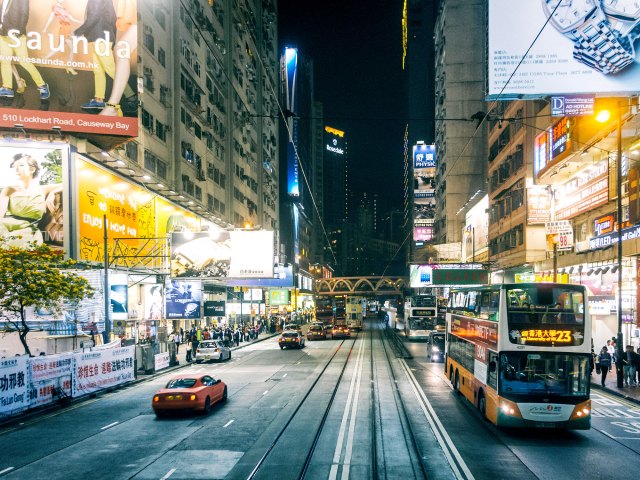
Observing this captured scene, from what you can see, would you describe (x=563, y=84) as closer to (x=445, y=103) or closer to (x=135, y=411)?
(x=135, y=411)

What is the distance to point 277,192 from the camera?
359 ft

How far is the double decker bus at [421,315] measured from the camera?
58094mm

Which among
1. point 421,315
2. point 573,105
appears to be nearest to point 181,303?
point 573,105

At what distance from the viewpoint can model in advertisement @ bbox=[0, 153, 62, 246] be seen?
30.0 metres

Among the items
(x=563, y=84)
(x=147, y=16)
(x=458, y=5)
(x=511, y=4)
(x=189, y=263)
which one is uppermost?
(x=458, y=5)

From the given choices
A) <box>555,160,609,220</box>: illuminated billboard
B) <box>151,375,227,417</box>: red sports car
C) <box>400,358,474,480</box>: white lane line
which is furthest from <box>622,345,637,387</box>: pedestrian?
<box>151,375,227,417</box>: red sports car

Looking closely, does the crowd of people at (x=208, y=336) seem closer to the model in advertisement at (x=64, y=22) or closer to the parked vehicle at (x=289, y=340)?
the parked vehicle at (x=289, y=340)

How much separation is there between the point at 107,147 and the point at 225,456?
25.9 m

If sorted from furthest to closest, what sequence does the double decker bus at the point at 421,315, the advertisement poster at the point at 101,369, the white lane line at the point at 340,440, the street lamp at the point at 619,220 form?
the double decker bus at the point at 421,315
the street lamp at the point at 619,220
the advertisement poster at the point at 101,369
the white lane line at the point at 340,440

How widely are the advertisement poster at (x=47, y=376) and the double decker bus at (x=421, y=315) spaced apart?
38.7 metres

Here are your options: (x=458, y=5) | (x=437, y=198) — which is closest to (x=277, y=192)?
(x=437, y=198)

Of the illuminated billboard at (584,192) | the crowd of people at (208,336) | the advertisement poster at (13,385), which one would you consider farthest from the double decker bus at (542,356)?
the crowd of people at (208,336)

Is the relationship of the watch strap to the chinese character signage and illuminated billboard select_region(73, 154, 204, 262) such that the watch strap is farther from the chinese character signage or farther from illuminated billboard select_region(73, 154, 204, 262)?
illuminated billboard select_region(73, 154, 204, 262)

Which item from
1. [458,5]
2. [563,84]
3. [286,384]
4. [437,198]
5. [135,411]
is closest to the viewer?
[135,411]
